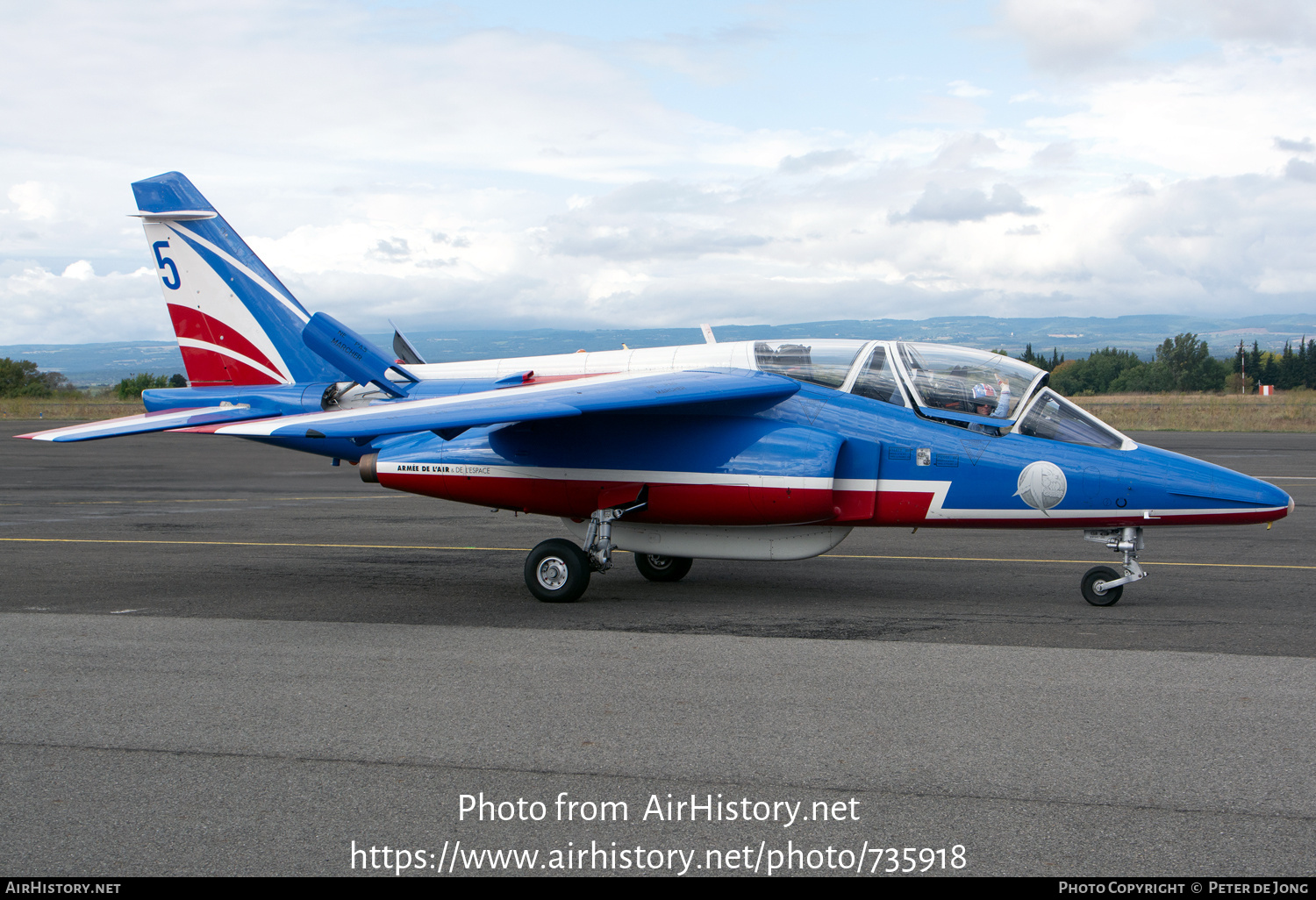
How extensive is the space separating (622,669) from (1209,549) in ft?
33.1

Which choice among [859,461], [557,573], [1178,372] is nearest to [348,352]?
[557,573]

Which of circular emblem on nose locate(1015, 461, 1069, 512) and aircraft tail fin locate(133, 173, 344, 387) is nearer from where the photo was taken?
circular emblem on nose locate(1015, 461, 1069, 512)

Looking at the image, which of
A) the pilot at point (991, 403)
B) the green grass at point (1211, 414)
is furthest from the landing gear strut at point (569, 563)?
the green grass at point (1211, 414)

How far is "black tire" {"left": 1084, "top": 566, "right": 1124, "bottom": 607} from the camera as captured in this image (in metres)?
9.23

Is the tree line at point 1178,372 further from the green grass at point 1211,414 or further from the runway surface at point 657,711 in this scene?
the runway surface at point 657,711

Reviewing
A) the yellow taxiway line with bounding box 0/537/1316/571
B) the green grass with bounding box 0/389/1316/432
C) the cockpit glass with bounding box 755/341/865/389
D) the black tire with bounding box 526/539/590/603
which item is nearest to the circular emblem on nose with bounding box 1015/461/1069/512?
the cockpit glass with bounding box 755/341/865/389

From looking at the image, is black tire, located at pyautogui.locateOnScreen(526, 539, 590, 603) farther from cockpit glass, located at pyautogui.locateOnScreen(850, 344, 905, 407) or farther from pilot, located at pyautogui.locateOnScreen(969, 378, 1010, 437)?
pilot, located at pyautogui.locateOnScreen(969, 378, 1010, 437)

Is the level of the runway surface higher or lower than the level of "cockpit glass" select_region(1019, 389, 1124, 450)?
lower

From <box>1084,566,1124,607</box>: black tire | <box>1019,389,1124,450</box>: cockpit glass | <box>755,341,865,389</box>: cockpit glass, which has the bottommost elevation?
<box>1084,566,1124,607</box>: black tire

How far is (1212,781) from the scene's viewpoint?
4.76 m

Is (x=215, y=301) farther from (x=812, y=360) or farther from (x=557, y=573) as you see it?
(x=812, y=360)

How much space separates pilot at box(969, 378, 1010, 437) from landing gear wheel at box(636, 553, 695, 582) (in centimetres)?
353

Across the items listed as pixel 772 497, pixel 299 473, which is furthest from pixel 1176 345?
pixel 772 497

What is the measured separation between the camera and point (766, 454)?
31.7 ft
